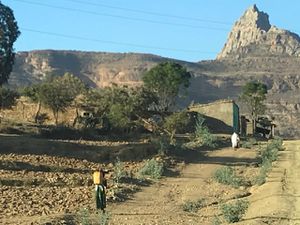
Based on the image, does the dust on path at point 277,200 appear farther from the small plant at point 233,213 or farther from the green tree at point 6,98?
the green tree at point 6,98

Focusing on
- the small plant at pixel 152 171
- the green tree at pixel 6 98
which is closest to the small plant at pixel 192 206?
the small plant at pixel 152 171

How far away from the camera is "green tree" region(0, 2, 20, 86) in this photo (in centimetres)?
5994

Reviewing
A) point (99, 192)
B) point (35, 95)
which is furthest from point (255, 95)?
point (99, 192)

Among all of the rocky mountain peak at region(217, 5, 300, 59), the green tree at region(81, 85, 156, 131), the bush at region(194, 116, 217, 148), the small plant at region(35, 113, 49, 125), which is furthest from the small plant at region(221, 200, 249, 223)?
the rocky mountain peak at region(217, 5, 300, 59)

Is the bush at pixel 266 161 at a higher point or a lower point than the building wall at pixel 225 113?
lower

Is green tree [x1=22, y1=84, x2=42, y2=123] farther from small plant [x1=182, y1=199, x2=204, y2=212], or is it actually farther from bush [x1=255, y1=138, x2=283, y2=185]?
small plant [x1=182, y1=199, x2=204, y2=212]

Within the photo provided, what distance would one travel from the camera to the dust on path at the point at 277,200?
17891mm

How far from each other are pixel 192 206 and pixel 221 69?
459 feet

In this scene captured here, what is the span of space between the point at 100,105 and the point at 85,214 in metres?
40.5

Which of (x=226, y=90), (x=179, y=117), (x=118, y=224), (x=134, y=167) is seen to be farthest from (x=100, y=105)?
(x=226, y=90)

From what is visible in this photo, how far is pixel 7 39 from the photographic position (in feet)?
198

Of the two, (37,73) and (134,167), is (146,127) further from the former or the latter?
(37,73)

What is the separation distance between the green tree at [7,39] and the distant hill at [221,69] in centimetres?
7036

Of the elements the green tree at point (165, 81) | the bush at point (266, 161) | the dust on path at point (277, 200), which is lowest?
the dust on path at point (277, 200)
